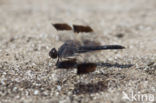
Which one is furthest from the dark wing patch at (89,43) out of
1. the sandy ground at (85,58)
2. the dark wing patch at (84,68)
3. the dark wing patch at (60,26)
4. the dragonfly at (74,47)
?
the dark wing patch at (84,68)

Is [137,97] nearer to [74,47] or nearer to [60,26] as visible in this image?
[74,47]

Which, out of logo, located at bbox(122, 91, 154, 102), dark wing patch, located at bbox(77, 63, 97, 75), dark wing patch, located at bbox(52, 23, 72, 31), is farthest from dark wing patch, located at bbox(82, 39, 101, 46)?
logo, located at bbox(122, 91, 154, 102)

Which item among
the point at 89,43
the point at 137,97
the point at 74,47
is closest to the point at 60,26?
the point at 74,47

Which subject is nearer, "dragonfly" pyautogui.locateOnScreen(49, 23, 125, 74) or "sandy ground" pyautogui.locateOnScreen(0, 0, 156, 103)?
"sandy ground" pyautogui.locateOnScreen(0, 0, 156, 103)

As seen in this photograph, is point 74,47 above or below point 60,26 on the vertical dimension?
below

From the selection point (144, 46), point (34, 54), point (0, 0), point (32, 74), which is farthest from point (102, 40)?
point (0, 0)

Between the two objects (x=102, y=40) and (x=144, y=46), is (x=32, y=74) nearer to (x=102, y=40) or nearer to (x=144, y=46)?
(x=102, y=40)

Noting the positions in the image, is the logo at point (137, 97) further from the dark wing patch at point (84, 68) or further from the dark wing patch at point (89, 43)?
the dark wing patch at point (89, 43)

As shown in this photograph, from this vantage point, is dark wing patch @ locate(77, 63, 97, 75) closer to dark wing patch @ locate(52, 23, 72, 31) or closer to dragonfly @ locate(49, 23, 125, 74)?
dragonfly @ locate(49, 23, 125, 74)
